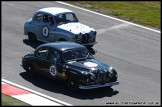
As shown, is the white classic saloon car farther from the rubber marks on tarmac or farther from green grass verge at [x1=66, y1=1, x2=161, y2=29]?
green grass verge at [x1=66, y1=1, x2=161, y2=29]

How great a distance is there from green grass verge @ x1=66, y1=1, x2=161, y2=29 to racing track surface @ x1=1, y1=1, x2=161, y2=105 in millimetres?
1063

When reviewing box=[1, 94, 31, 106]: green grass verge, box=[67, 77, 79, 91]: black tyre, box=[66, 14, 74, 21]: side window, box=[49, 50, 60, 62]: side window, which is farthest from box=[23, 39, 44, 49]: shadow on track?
box=[1, 94, 31, 106]: green grass verge

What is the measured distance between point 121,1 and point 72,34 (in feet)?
37.6

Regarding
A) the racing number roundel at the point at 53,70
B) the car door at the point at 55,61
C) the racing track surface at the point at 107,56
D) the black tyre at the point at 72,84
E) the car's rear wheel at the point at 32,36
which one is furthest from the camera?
the car's rear wheel at the point at 32,36

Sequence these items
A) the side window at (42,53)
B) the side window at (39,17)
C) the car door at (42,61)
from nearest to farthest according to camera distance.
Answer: the car door at (42,61) < the side window at (42,53) < the side window at (39,17)

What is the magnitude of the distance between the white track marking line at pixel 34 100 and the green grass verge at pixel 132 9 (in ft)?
41.6

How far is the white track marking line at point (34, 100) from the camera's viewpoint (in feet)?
61.7

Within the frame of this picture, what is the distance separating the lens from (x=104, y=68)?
20203 mm

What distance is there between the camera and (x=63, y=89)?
67.2ft

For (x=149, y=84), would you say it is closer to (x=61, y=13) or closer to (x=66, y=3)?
(x=61, y=13)

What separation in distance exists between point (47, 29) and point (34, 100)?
799 cm

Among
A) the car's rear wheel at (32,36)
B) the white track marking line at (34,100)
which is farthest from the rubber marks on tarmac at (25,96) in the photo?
the car's rear wheel at (32,36)

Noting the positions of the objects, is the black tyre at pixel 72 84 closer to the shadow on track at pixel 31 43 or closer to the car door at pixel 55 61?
the car door at pixel 55 61

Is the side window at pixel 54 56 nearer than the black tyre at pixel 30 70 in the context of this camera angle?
Yes
